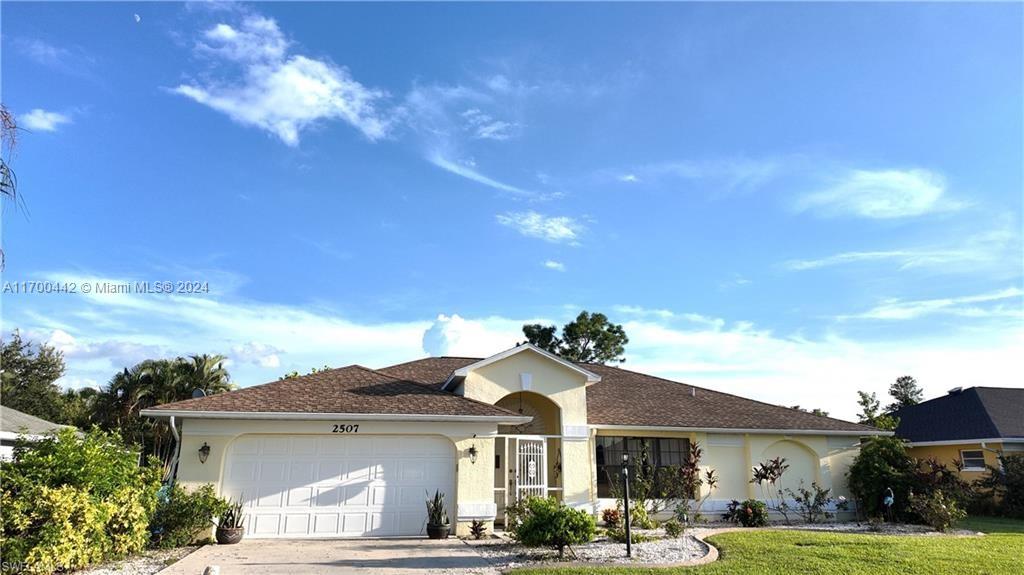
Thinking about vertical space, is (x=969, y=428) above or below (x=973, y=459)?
above

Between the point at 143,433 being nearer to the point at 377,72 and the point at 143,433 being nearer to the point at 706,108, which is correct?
the point at 377,72

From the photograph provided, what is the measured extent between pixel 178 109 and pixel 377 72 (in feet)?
14.9

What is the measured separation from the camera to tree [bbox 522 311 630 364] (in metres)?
43.0

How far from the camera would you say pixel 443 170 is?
16.1 meters

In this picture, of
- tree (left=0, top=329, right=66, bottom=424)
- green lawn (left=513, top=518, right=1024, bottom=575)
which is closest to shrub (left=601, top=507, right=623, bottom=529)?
green lawn (left=513, top=518, right=1024, bottom=575)

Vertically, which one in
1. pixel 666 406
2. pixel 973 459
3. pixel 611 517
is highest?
pixel 666 406

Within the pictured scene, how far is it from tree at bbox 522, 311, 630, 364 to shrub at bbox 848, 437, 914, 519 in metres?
24.1

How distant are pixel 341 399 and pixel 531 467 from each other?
212 inches

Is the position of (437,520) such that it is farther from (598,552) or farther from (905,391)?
(905,391)

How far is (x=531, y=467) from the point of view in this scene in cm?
1633

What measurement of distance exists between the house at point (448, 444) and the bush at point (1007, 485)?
210 inches

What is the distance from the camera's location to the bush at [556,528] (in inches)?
440

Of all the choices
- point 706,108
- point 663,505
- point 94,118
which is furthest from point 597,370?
point 94,118

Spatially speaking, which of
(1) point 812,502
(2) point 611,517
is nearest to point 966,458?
(1) point 812,502
